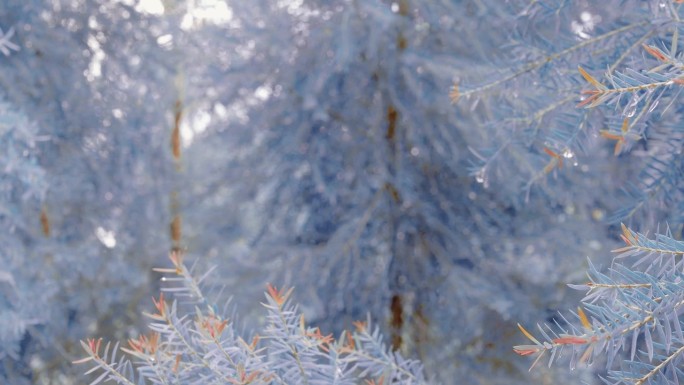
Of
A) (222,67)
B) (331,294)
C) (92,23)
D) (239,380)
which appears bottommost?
(331,294)

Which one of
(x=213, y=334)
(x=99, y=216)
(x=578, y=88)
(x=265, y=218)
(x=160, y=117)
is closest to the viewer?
(x=213, y=334)

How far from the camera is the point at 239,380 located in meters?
1.62

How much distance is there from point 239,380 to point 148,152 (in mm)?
5172

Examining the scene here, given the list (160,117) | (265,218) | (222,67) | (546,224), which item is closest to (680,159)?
(546,224)

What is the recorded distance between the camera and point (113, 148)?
A: 6.00 m

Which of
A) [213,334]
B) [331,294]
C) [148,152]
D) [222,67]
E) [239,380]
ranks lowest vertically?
[331,294]

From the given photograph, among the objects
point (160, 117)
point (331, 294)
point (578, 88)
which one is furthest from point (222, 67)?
point (578, 88)

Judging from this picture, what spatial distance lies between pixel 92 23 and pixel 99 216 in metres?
1.58

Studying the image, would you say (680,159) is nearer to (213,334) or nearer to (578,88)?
(578,88)

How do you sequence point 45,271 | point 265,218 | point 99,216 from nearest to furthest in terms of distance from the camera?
point 45,271 → point 265,218 → point 99,216

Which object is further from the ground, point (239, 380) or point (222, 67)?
point (239, 380)

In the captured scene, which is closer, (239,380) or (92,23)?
(239,380)

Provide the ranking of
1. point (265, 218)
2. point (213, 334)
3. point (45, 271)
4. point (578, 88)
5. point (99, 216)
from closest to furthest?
1. point (213, 334)
2. point (578, 88)
3. point (45, 271)
4. point (265, 218)
5. point (99, 216)

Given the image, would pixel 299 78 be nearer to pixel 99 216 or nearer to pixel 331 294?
pixel 331 294
